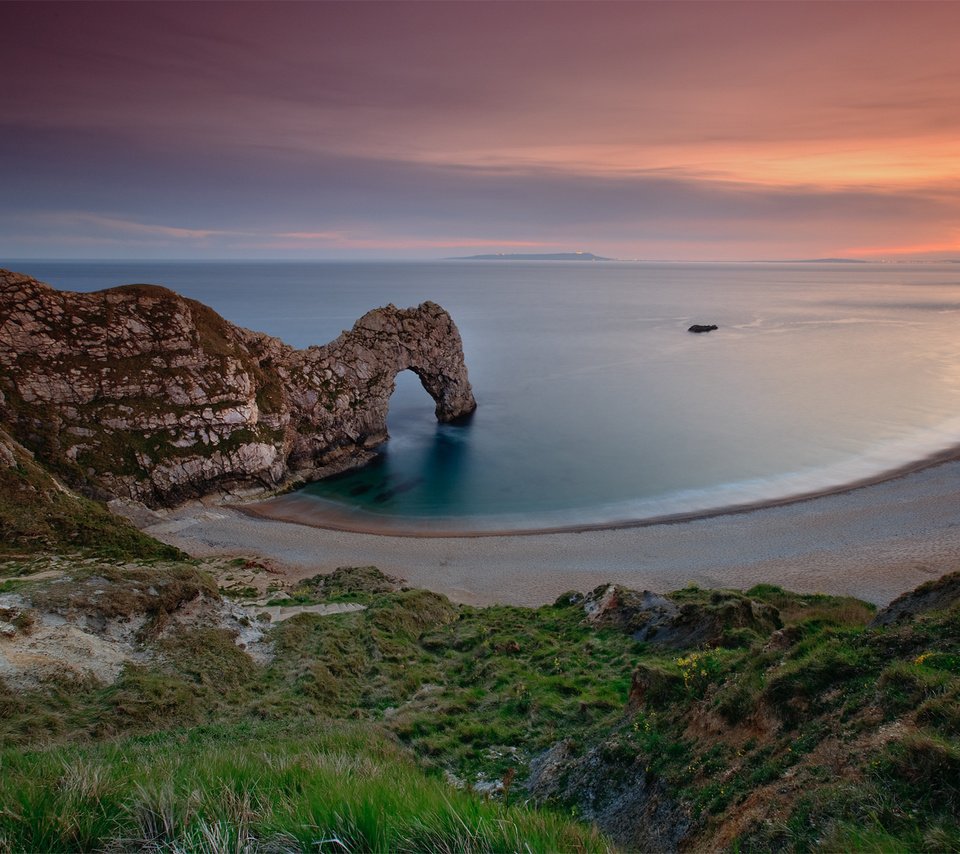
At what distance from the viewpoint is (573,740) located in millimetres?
9789

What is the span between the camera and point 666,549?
106 feet

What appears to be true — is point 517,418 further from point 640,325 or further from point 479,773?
point 640,325

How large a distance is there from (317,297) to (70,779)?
18560 centimetres

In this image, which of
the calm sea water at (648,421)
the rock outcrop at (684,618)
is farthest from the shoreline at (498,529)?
the rock outcrop at (684,618)

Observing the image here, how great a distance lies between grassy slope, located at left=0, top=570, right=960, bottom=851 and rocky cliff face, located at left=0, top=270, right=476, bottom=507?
23.0 metres

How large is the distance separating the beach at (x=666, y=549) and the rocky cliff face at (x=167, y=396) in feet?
12.7

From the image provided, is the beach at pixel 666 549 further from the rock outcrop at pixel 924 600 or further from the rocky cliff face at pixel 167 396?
the rock outcrop at pixel 924 600

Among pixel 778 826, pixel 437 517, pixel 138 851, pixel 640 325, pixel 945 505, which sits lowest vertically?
pixel 437 517

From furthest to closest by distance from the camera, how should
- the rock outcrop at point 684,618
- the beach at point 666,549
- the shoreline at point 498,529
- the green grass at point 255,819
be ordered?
1. the shoreline at point 498,529
2. the beach at point 666,549
3. the rock outcrop at point 684,618
4. the green grass at point 255,819

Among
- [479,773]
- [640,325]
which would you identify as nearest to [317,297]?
[640,325]

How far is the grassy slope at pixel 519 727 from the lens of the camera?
12.4 feet

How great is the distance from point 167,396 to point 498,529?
24.4 metres

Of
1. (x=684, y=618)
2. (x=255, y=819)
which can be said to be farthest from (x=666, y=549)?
(x=255, y=819)

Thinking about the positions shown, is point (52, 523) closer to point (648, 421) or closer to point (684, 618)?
point (684, 618)
